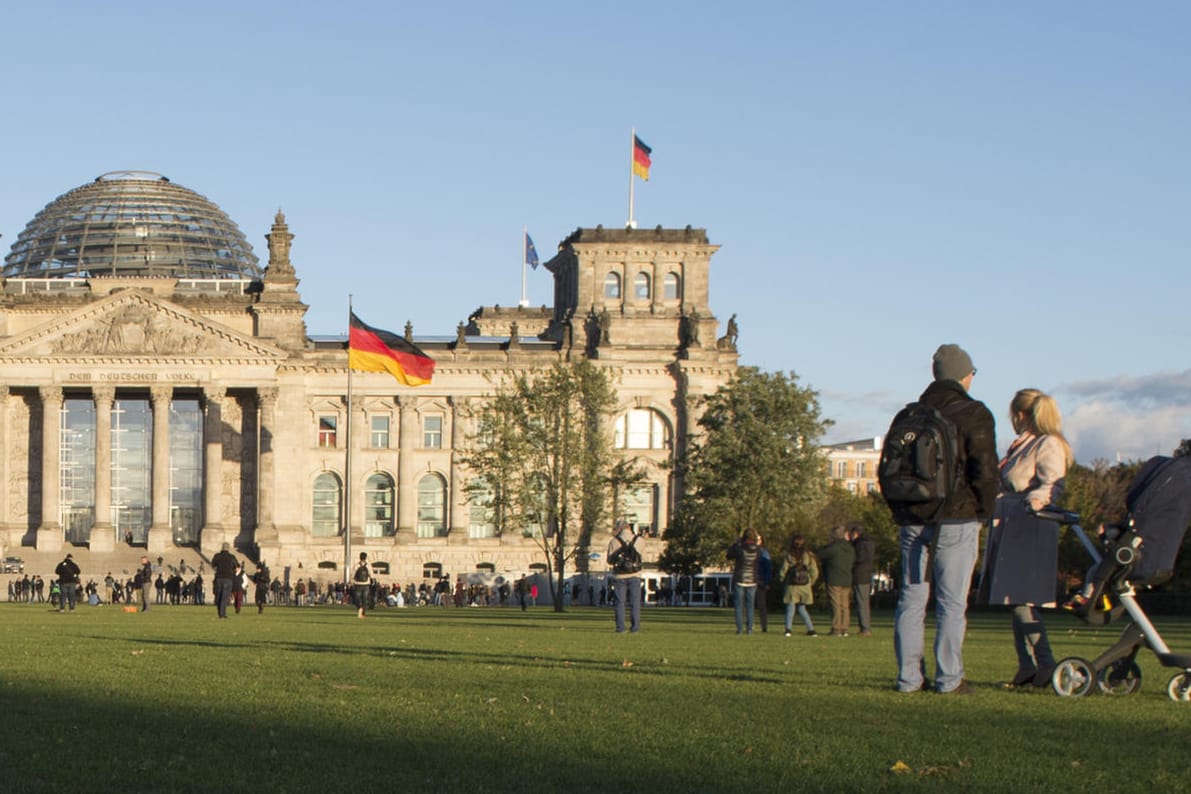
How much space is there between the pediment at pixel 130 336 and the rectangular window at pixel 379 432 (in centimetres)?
885

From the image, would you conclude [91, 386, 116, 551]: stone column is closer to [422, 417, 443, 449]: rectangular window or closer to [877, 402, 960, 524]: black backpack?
[422, 417, 443, 449]: rectangular window

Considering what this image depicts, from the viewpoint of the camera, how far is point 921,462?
1451cm

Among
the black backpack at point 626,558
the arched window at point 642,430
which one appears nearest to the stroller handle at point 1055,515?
the black backpack at point 626,558

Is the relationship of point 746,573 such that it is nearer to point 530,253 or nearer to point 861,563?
point 861,563

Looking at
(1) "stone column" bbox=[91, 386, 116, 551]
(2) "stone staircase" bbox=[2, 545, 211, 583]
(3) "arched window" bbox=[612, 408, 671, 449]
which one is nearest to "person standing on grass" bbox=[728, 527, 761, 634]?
(2) "stone staircase" bbox=[2, 545, 211, 583]

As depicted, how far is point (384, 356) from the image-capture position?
81062mm

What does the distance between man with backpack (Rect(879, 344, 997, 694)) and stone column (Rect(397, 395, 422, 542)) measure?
9251 centimetres

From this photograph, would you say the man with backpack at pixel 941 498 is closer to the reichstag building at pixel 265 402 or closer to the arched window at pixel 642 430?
the reichstag building at pixel 265 402

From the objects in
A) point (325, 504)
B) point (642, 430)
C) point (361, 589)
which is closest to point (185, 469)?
point (325, 504)

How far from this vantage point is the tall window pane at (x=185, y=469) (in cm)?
10594

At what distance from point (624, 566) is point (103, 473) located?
76158 mm

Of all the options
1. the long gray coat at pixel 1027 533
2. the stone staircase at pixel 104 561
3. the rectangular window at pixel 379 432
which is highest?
the rectangular window at pixel 379 432

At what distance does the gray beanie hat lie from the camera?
607 inches

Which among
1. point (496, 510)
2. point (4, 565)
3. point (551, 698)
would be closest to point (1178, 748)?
point (551, 698)
